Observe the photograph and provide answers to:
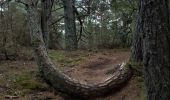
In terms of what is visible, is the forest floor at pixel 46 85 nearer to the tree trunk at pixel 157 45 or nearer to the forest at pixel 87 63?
the forest at pixel 87 63

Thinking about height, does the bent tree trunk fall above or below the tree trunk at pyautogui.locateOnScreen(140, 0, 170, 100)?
below

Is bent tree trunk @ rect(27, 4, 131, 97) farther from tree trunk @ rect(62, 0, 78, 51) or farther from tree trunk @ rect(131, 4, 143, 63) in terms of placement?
tree trunk @ rect(62, 0, 78, 51)

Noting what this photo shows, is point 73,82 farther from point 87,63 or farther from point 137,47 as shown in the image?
point 87,63

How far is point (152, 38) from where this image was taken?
437 centimetres

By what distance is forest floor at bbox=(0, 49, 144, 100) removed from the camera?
7.22 meters

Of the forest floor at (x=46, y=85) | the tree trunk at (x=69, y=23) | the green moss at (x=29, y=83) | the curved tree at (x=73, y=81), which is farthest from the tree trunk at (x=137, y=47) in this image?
the tree trunk at (x=69, y=23)

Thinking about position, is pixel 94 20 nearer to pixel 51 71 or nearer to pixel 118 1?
pixel 118 1

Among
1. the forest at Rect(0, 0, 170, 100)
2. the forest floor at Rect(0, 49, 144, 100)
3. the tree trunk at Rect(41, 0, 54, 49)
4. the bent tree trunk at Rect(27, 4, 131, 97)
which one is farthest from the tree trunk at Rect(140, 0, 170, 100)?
the tree trunk at Rect(41, 0, 54, 49)

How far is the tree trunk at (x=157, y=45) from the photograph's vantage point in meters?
4.36

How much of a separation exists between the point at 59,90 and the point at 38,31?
1747 mm

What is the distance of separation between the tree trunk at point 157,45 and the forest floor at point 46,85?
7.64 feet

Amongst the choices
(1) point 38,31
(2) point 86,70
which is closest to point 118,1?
Answer: (2) point 86,70

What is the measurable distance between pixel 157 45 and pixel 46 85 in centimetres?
391

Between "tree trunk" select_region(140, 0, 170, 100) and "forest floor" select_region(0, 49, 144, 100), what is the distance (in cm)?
233
